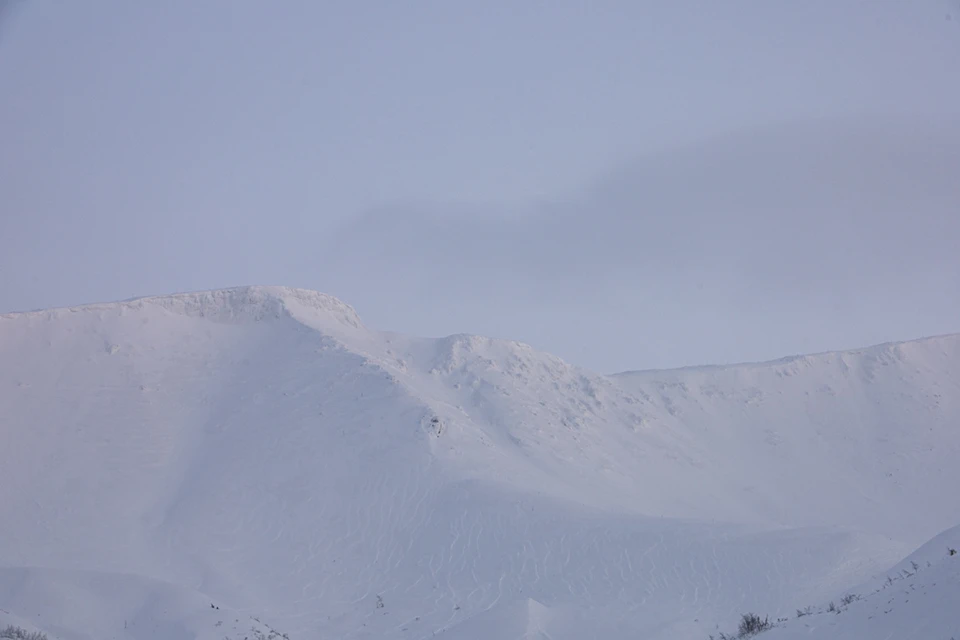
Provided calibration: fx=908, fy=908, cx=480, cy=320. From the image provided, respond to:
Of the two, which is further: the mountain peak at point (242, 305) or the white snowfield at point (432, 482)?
the mountain peak at point (242, 305)

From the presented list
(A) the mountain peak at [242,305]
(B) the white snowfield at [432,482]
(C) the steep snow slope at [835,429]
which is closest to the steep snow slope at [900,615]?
(B) the white snowfield at [432,482]

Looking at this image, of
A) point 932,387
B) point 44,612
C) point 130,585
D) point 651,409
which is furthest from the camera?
point 932,387

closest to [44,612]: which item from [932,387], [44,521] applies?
[44,521]

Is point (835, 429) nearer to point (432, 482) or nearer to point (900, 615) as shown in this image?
point (432, 482)

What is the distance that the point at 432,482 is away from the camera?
34.9m

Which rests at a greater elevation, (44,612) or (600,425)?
(600,425)

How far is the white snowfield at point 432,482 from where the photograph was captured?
82.5ft

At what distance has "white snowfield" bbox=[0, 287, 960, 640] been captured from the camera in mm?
25141

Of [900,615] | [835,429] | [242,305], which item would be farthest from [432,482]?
[835,429]

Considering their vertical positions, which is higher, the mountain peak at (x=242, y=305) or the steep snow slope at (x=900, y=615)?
the mountain peak at (x=242, y=305)

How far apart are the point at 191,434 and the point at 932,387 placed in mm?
41822

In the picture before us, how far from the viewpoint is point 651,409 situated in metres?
49.8

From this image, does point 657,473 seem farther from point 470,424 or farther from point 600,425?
point 470,424

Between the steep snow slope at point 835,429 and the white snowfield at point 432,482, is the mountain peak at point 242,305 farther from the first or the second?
the steep snow slope at point 835,429
